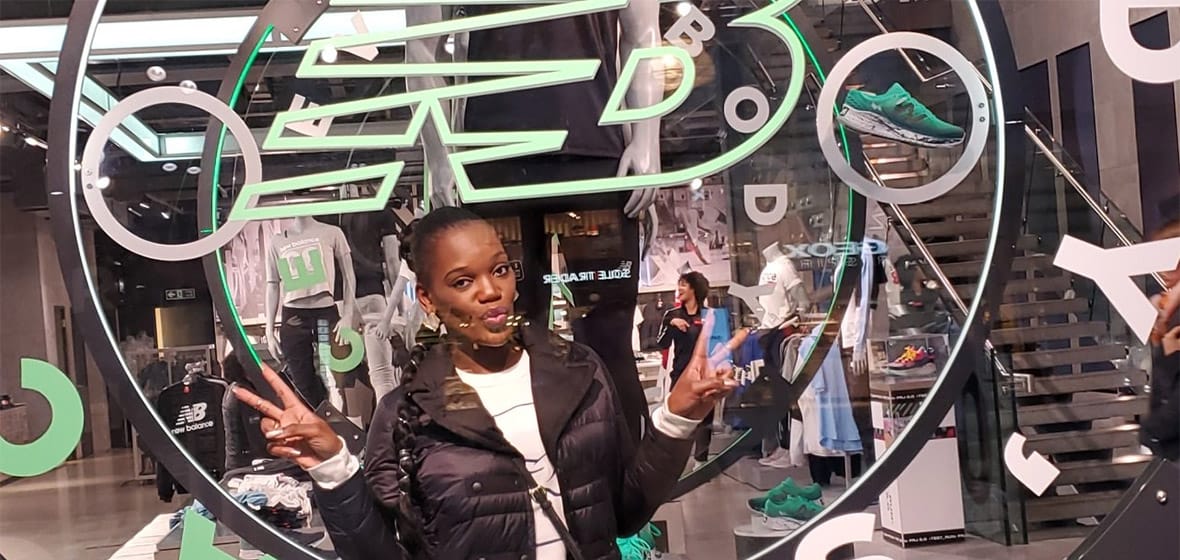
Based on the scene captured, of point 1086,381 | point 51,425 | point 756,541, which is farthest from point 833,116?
point 51,425

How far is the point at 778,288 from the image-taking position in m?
1.73

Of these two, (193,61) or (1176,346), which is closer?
(193,61)

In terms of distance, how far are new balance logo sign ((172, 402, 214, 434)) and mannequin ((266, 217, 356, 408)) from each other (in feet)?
0.59

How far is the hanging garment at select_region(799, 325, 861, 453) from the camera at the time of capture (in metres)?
1.74

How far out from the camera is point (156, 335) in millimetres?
1685

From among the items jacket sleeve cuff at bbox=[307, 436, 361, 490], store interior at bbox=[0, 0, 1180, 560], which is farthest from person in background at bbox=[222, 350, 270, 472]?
jacket sleeve cuff at bbox=[307, 436, 361, 490]

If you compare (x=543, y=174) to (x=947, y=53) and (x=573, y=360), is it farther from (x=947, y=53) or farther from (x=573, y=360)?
(x=947, y=53)

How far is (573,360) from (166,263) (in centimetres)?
83

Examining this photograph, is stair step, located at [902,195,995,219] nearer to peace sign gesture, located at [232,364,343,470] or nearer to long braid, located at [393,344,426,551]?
long braid, located at [393,344,426,551]

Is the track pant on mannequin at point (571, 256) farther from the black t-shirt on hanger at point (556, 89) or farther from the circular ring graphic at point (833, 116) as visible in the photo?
the circular ring graphic at point (833, 116)

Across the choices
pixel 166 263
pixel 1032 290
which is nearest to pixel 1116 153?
pixel 1032 290

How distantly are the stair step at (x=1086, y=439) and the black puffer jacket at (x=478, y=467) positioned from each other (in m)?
0.91

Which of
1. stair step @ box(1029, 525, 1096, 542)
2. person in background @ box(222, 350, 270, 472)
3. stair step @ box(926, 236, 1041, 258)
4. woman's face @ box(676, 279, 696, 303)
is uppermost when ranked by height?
stair step @ box(926, 236, 1041, 258)

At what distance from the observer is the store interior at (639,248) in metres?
1.68
